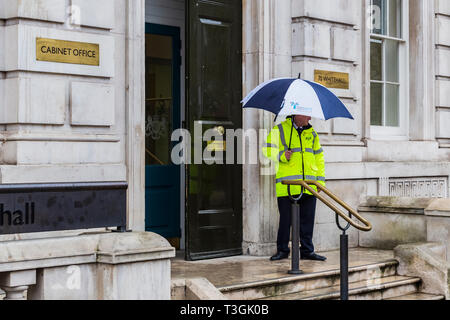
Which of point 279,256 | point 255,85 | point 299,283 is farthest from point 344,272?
point 255,85

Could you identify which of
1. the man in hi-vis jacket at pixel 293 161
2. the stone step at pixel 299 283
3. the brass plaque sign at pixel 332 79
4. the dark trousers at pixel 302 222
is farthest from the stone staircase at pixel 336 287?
the brass plaque sign at pixel 332 79

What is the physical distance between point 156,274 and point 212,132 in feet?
13.8

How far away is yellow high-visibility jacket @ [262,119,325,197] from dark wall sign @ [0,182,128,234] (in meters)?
3.72

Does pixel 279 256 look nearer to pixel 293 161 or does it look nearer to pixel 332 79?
pixel 293 161

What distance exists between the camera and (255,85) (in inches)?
A: 380

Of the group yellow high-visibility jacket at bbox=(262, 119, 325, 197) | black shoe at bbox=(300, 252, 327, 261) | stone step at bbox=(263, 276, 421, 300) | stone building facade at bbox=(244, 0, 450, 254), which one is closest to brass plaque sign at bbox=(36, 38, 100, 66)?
yellow high-visibility jacket at bbox=(262, 119, 325, 197)

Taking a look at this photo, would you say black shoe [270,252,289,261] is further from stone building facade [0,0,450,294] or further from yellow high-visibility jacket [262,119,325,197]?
yellow high-visibility jacket [262,119,325,197]

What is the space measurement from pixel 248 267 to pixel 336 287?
3.26 feet

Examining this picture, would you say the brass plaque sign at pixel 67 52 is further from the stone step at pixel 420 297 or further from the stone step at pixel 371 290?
the stone step at pixel 420 297

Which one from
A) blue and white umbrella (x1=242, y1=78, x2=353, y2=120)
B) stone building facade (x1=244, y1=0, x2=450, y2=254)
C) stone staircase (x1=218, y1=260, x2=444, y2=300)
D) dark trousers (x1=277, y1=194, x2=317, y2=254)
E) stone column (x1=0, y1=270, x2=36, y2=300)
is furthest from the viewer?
stone building facade (x1=244, y1=0, x2=450, y2=254)

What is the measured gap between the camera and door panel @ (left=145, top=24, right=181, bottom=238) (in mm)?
10148

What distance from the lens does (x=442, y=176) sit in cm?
1196

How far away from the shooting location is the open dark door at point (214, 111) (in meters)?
9.24
